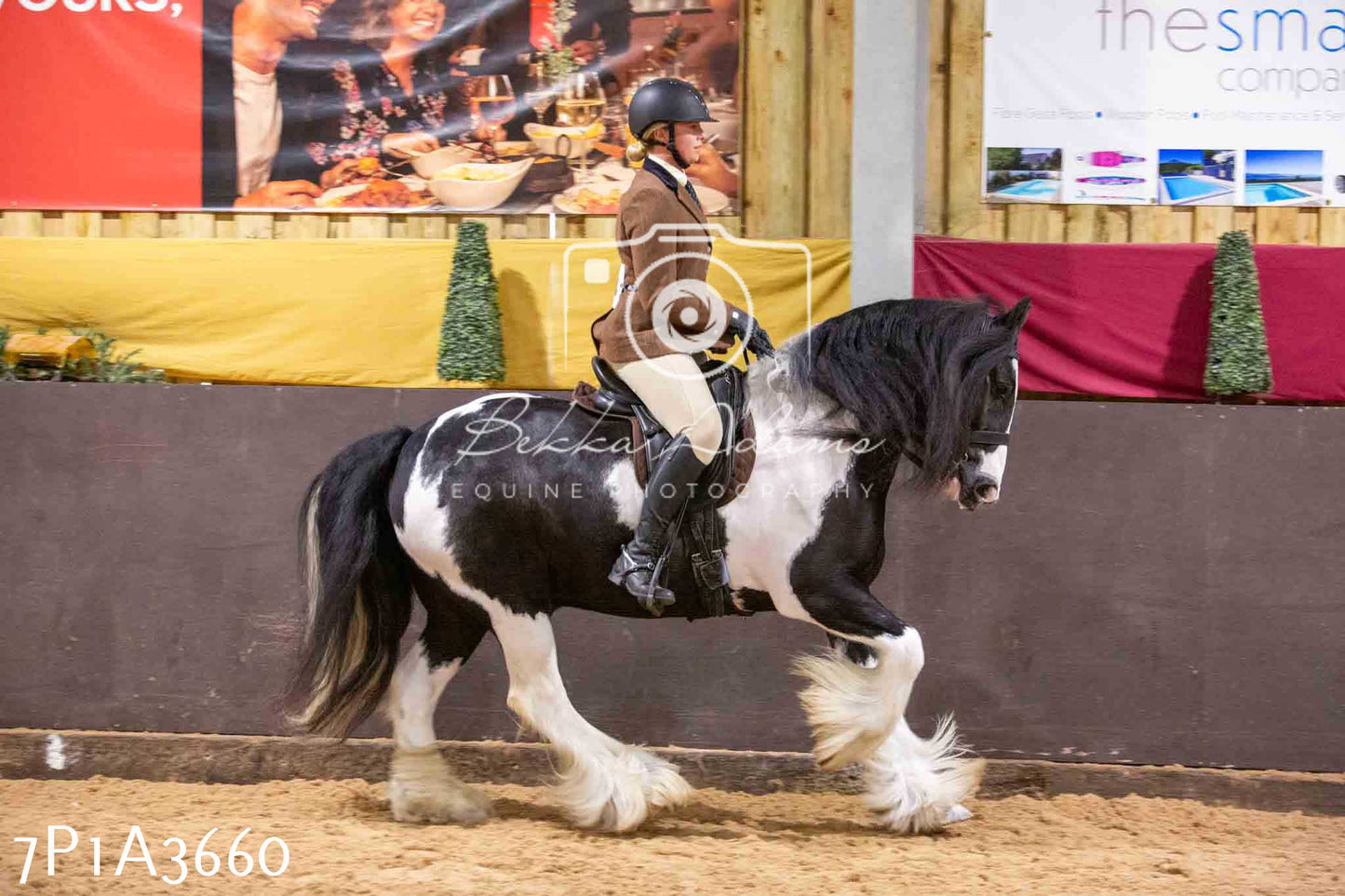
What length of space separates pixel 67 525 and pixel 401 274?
1.88 meters

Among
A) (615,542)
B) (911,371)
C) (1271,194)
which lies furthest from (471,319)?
(1271,194)

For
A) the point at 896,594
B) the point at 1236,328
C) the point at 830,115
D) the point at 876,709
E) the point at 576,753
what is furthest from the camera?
the point at 830,115

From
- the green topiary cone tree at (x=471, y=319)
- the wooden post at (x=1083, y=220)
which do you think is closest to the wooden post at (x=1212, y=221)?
the wooden post at (x=1083, y=220)

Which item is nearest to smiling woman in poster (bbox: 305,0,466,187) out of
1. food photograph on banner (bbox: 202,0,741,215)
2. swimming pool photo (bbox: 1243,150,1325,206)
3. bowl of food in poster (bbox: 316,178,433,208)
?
food photograph on banner (bbox: 202,0,741,215)

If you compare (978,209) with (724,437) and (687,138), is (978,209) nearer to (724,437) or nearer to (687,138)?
(687,138)

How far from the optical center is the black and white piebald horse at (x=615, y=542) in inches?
175

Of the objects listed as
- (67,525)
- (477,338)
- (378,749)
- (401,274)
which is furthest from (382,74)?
(378,749)

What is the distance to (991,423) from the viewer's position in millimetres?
4477

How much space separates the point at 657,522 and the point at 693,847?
45.0 inches

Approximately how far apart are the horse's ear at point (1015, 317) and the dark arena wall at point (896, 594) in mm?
1201

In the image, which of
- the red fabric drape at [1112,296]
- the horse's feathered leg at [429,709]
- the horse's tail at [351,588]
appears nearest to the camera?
the horse's tail at [351,588]

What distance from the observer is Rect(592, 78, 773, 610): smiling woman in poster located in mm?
4457

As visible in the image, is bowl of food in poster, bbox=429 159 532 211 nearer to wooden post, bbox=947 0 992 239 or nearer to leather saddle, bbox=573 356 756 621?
wooden post, bbox=947 0 992 239

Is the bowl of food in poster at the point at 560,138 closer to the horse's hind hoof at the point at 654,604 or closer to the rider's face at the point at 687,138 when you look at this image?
the rider's face at the point at 687,138
